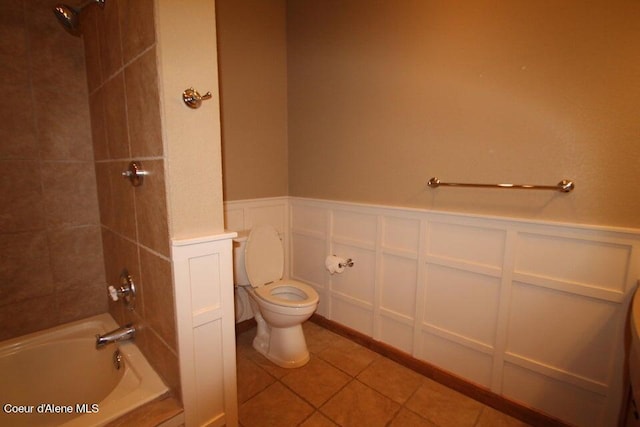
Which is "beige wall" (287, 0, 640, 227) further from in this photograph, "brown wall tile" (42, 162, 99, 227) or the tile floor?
"brown wall tile" (42, 162, 99, 227)

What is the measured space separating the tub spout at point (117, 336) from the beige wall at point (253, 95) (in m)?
1.02

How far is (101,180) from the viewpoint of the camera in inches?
65.7

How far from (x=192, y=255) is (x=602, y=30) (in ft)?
6.10

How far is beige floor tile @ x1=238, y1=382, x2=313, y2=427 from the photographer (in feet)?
4.99

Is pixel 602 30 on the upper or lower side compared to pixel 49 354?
upper

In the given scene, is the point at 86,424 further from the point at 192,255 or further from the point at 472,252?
the point at 472,252

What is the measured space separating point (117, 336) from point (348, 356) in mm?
1391

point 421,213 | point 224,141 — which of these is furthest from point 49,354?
point 421,213

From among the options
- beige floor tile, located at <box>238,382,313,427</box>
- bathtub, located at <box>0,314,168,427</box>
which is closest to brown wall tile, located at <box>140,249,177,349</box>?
bathtub, located at <box>0,314,168,427</box>

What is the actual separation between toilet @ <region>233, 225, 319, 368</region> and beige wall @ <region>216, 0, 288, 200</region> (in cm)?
42

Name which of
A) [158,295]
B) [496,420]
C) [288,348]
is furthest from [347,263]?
[158,295]

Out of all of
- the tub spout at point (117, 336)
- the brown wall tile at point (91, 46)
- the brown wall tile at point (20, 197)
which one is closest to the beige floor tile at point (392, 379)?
the tub spout at point (117, 336)

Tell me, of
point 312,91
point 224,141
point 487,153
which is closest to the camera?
point 487,153

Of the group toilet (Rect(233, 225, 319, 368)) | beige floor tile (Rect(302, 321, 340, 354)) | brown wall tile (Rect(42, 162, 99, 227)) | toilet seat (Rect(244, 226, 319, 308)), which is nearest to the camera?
brown wall tile (Rect(42, 162, 99, 227))
